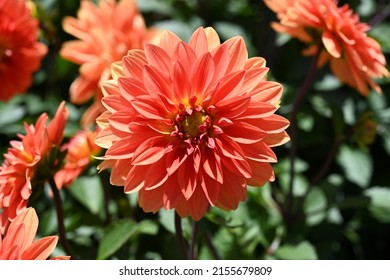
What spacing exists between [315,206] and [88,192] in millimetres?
653

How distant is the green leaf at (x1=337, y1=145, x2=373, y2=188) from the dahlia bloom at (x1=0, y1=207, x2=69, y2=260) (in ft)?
3.42

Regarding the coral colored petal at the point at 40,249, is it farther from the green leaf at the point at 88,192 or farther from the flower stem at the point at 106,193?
the green leaf at the point at 88,192

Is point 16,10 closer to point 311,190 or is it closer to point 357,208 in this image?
point 311,190

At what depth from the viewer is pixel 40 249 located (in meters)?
1.04

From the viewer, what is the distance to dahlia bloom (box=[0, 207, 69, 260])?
1.02 m

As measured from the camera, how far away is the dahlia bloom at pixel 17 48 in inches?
69.2

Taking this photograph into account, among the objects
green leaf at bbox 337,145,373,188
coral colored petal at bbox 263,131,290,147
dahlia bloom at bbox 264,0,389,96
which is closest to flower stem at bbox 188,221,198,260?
coral colored petal at bbox 263,131,290,147

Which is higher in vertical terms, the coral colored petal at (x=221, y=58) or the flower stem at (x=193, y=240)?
the coral colored petal at (x=221, y=58)

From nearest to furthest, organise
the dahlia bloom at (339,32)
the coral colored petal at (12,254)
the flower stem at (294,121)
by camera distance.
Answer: the coral colored petal at (12,254)
the dahlia bloom at (339,32)
the flower stem at (294,121)

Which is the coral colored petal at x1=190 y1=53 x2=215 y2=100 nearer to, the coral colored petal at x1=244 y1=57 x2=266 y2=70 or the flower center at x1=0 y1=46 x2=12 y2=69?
the coral colored petal at x1=244 y1=57 x2=266 y2=70

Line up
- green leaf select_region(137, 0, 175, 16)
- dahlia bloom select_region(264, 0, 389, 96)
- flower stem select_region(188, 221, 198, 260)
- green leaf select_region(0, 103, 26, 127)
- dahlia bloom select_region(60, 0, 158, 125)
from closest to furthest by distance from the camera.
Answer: flower stem select_region(188, 221, 198, 260) → dahlia bloom select_region(264, 0, 389, 96) → dahlia bloom select_region(60, 0, 158, 125) → green leaf select_region(0, 103, 26, 127) → green leaf select_region(137, 0, 175, 16)

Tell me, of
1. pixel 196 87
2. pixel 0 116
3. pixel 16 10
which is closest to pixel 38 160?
pixel 196 87

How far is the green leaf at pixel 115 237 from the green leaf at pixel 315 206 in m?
0.58

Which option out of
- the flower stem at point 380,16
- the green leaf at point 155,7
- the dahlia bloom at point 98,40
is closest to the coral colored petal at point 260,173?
the dahlia bloom at point 98,40
